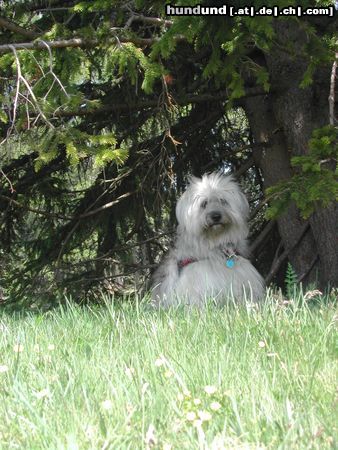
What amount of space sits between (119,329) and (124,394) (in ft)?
4.09

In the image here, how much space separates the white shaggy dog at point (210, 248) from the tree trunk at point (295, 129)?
925mm

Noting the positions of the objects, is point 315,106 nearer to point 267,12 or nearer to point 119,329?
point 267,12

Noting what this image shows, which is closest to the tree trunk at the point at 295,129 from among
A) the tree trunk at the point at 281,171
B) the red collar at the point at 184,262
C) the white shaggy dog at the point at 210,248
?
→ the tree trunk at the point at 281,171

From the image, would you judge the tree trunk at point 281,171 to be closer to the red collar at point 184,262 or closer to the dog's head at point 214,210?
the dog's head at point 214,210

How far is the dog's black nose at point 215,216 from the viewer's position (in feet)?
23.4

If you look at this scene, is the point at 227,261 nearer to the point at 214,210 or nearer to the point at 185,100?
the point at 214,210

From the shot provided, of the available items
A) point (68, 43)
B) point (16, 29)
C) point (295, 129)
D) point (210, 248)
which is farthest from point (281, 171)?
point (16, 29)

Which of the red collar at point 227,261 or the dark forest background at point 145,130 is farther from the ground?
the dark forest background at point 145,130

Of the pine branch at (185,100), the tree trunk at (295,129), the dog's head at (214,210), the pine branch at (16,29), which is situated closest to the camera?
the pine branch at (16,29)

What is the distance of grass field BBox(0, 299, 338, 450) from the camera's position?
2283 mm

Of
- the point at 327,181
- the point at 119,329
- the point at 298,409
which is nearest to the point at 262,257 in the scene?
the point at 327,181

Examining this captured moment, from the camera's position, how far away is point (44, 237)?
957 centimetres

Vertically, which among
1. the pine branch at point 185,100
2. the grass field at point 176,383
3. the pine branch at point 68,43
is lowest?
the grass field at point 176,383

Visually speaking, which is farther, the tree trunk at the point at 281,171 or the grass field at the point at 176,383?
the tree trunk at the point at 281,171
